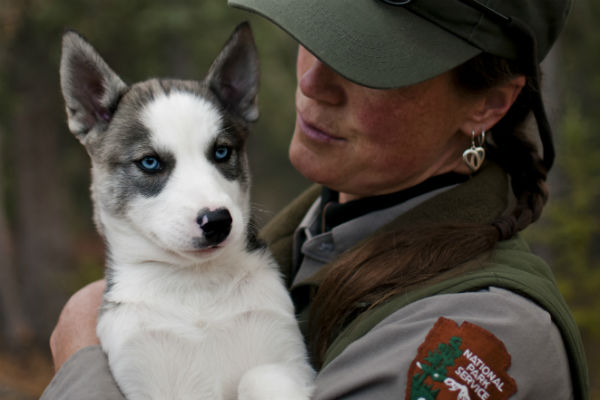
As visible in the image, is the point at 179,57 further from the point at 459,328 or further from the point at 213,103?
the point at 459,328

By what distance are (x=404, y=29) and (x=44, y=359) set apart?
37.3ft

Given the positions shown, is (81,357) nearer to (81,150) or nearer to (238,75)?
(238,75)

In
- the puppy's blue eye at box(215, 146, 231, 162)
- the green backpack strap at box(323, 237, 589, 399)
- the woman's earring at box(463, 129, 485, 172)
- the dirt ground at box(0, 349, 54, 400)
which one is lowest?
the dirt ground at box(0, 349, 54, 400)

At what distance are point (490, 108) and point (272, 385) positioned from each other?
62.3 inches

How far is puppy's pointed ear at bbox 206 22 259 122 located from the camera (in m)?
3.11

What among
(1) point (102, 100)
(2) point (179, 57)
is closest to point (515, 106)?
(1) point (102, 100)

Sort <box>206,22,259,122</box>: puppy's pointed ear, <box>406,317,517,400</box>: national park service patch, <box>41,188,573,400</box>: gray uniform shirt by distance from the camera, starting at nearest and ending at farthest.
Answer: <box>406,317,517,400</box>: national park service patch < <box>41,188,573,400</box>: gray uniform shirt < <box>206,22,259,122</box>: puppy's pointed ear

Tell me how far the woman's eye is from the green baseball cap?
0.79 metres

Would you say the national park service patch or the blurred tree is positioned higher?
the national park service patch

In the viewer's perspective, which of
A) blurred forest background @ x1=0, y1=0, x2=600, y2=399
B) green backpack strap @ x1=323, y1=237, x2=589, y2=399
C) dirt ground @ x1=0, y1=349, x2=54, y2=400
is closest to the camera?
green backpack strap @ x1=323, y1=237, x2=589, y2=399

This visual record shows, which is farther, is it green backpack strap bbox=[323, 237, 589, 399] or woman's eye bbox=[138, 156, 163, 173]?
woman's eye bbox=[138, 156, 163, 173]

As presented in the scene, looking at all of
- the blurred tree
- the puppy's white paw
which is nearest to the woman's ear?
the puppy's white paw

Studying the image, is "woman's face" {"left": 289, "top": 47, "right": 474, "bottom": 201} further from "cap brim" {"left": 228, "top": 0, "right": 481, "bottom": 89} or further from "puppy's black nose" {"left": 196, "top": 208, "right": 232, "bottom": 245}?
"puppy's black nose" {"left": 196, "top": 208, "right": 232, "bottom": 245}

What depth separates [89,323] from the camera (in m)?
2.91
